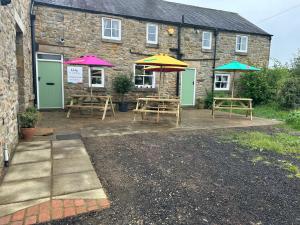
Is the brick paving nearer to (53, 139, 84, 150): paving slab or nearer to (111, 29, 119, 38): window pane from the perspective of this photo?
(53, 139, 84, 150): paving slab

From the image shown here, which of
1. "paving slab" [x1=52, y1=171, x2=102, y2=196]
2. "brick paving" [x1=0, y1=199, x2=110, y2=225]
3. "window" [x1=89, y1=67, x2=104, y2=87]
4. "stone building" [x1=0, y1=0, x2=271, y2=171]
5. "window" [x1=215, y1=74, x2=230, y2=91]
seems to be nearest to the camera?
"brick paving" [x1=0, y1=199, x2=110, y2=225]

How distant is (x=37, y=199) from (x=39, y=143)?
225cm

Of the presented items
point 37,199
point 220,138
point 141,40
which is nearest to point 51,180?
point 37,199

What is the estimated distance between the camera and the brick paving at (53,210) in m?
1.98

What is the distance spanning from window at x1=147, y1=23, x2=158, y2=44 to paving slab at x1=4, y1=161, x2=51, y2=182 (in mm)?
8873

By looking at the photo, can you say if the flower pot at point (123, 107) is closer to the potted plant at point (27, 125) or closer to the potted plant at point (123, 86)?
the potted plant at point (123, 86)

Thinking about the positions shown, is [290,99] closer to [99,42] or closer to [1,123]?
[99,42]

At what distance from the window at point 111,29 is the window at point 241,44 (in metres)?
7.09

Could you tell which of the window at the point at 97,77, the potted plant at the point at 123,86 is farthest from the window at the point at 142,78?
the window at the point at 97,77

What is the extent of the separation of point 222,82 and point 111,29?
23.0 ft

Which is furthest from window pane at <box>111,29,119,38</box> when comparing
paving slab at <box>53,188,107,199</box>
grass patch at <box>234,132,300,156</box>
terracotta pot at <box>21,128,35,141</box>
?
paving slab at <box>53,188,107,199</box>

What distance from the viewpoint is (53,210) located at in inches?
83.8

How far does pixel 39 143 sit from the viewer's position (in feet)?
14.1

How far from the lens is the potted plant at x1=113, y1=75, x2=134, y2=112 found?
386 inches
